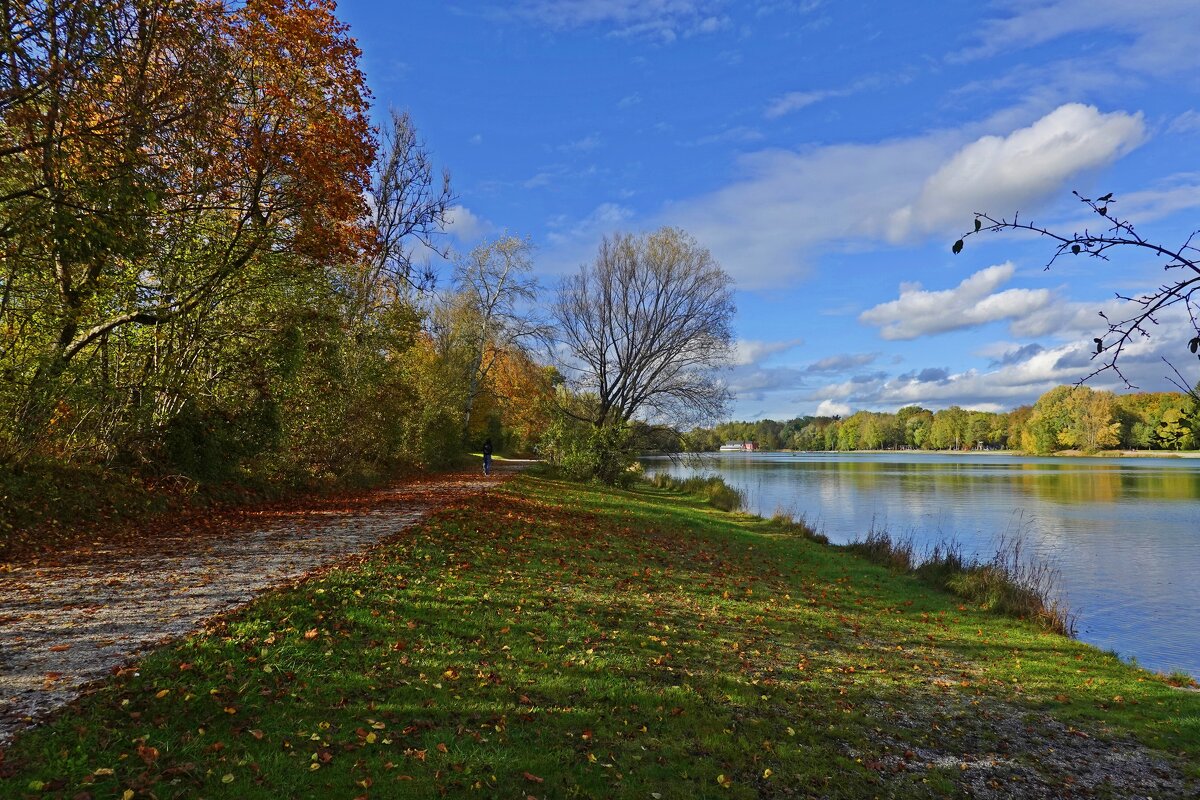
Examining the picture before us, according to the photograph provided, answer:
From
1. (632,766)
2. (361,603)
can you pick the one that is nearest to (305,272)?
(361,603)

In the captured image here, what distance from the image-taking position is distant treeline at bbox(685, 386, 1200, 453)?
66938 mm

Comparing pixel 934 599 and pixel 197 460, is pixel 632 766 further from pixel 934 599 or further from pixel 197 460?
pixel 197 460

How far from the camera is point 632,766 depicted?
4484 mm

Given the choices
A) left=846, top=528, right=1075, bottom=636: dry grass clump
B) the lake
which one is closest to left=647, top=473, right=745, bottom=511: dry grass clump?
the lake

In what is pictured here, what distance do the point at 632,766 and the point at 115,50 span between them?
8.58 meters

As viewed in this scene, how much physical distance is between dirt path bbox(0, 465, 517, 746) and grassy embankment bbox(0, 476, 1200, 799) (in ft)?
1.27

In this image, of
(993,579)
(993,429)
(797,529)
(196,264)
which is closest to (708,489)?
(797,529)

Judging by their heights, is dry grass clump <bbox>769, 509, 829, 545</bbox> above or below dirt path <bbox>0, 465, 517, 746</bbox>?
below

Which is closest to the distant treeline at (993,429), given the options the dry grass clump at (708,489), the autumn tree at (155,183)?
the dry grass clump at (708,489)

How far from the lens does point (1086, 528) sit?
21.0 meters

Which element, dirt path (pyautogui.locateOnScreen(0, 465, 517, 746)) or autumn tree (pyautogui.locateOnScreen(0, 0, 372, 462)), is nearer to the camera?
dirt path (pyautogui.locateOnScreen(0, 465, 517, 746))

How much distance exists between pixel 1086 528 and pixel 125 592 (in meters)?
26.0

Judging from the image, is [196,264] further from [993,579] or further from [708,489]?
[708,489]

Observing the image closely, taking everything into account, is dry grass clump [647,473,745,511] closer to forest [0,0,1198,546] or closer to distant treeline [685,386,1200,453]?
distant treeline [685,386,1200,453]
